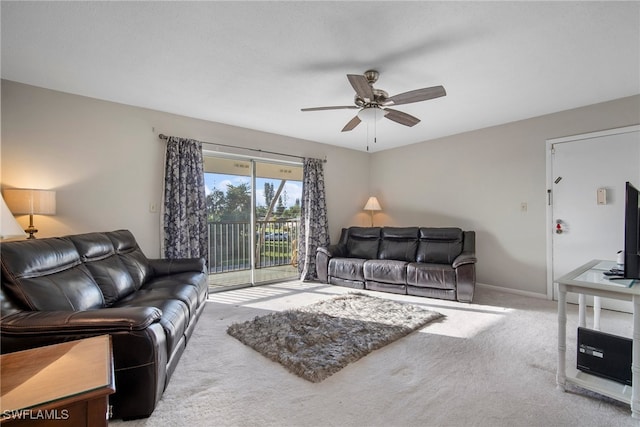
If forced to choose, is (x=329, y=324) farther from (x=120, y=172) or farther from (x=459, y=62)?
(x=120, y=172)

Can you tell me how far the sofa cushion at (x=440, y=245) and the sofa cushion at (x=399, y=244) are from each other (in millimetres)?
123

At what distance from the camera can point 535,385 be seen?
181cm

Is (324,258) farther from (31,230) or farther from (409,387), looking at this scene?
(31,230)

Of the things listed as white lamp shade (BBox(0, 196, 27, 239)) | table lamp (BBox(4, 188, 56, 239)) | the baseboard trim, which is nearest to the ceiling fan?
white lamp shade (BBox(0, 196, 27, 239))

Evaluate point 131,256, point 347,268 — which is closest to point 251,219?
point 347,268

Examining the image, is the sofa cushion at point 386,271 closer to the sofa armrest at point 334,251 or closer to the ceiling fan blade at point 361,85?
the sofa armrest at point 334,251

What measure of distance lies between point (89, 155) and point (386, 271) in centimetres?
389

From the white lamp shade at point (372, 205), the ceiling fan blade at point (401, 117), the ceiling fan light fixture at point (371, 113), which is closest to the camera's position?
the ceiling fan light fixture at point (371, 113)

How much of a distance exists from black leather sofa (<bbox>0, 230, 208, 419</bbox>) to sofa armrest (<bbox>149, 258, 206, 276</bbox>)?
48 cm

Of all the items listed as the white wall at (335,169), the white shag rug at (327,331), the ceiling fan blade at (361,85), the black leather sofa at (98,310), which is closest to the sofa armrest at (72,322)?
the black leather sofa at (98,310)

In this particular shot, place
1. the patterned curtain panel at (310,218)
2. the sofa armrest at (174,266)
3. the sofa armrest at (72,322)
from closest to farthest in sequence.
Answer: the sofa armrest at (72,322), the sofa armrest at (174,266), the patterned curtain panel at (310,218)

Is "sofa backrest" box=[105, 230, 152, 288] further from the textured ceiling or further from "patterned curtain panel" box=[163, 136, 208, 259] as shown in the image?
the textured ceiling

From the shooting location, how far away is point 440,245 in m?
4.26

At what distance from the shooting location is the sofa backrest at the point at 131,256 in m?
2.72
